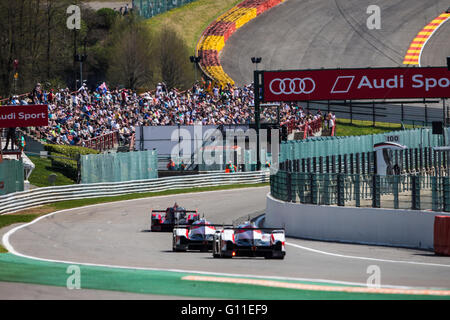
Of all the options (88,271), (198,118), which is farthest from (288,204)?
(198,118)

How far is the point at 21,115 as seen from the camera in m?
34.2

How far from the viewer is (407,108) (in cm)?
5675

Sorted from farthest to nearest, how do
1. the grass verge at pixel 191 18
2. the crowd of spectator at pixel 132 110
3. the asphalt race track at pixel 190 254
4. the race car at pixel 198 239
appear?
the grass verge at pixel 191 18 < the crowd of spectator at pixel 132 110 < the race car at pixel 198 239 < the asphalt race track at pixel 190 254

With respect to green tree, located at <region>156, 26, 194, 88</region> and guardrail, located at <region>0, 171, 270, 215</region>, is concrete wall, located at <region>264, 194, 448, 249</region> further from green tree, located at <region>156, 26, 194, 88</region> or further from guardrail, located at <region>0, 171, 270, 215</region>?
green tree, located at <region>156, 26, 194, 88</region>

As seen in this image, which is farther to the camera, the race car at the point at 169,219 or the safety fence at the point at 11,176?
the safety fence at the point at 11,176

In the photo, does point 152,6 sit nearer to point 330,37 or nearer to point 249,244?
point 330,37

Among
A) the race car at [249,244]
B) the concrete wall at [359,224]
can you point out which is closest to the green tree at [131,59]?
the concrete wall at [359,224]

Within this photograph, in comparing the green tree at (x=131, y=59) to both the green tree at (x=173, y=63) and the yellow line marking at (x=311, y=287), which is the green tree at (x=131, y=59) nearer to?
the green tree at (x=173, y=63)

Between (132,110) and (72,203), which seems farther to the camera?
(132,110)

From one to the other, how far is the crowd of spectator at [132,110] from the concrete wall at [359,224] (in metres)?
20.1

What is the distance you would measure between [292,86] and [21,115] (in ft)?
37.4

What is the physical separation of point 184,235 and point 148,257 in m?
1.59

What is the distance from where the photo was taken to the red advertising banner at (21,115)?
34125 mm

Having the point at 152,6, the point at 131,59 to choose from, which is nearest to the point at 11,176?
the point at 131,59
